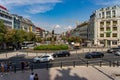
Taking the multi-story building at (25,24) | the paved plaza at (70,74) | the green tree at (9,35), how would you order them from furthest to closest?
the multi-story building at (25,24)
the green tree at (9,35)
the paved plaza at (70,74)

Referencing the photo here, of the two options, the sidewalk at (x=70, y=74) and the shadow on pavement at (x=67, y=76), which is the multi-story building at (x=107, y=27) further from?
the shadow on pavement at (x=67, y=76)

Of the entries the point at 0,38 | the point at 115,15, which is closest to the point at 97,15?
the point at 115,15

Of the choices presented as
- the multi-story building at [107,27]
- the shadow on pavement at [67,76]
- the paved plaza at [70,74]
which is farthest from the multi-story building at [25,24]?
the shadow on pavement at [67,76]

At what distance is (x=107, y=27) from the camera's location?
9075 cm

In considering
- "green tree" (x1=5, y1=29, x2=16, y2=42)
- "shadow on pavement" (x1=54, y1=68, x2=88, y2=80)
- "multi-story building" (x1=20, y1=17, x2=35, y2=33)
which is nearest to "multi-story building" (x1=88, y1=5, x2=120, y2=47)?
"green tree" (x1=5, y1=29, x2=16, y2=42)

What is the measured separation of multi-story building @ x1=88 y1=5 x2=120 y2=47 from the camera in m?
89.1

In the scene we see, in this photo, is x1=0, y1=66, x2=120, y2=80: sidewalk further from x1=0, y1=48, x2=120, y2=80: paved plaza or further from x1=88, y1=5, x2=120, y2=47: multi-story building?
x1=88, y1=5, x2=120, y2=47: multi-story building

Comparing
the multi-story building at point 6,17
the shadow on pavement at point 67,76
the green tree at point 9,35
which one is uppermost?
the multi-story building at point 6,17

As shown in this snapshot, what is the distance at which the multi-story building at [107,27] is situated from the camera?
89.1 m

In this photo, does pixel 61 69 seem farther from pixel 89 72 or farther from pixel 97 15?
pixel 97 15

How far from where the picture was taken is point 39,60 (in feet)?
122

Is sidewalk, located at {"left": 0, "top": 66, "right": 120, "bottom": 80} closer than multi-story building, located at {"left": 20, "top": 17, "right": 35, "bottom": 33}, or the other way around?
sidewalk, located at {"left": 0, "top": 66, "right": 120, "bottom": 80}

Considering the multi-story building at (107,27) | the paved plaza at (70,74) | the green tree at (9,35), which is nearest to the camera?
the paved plaza at (70,74)

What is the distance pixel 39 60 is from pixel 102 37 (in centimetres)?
5931
